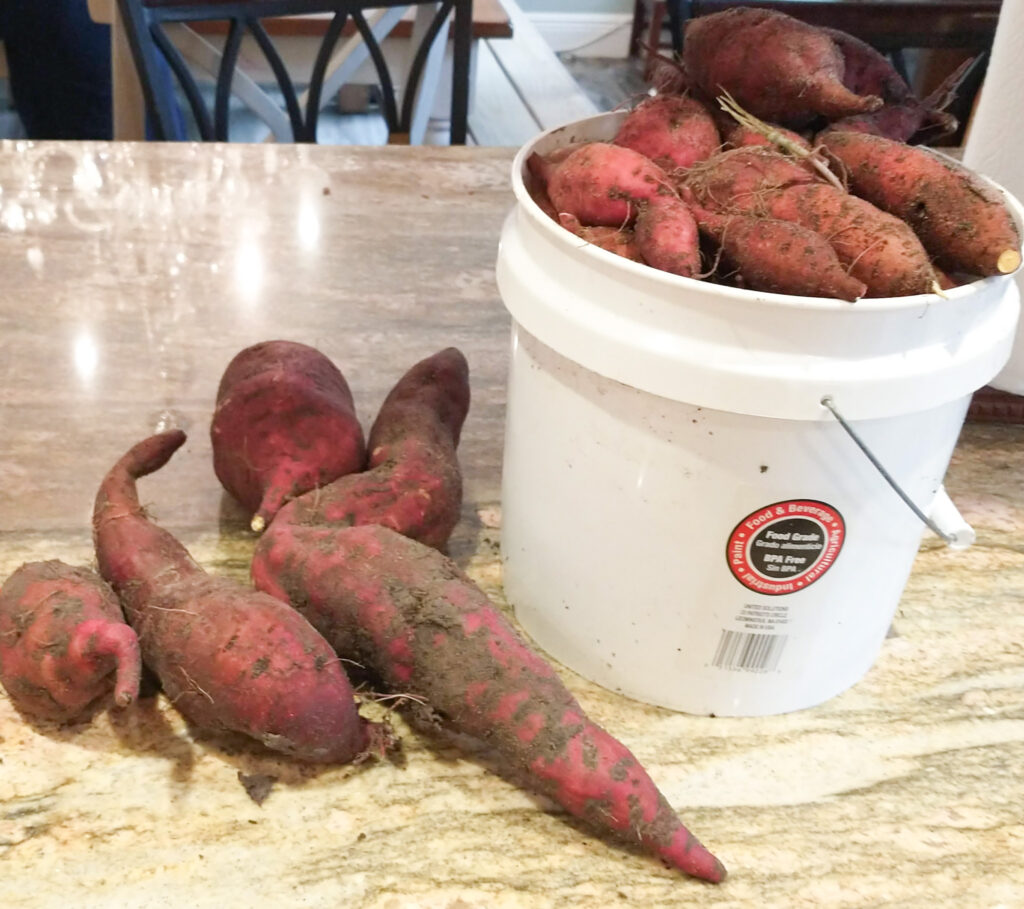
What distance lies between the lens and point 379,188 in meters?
1.31

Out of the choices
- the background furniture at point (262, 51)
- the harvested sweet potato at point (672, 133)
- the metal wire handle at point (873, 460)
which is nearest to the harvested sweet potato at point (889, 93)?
Result: the harvested sweet potato at point (672, 133)

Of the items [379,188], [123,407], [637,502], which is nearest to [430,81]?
[379,188]

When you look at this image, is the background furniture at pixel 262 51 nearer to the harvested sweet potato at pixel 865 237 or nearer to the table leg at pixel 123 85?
the table leg at pixel 123 85

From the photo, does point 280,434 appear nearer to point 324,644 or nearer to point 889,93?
point 324,644

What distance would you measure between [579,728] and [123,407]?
54 centimetres

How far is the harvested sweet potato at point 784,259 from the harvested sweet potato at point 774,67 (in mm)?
119

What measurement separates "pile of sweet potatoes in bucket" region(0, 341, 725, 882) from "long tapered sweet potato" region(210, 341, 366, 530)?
0.05ft

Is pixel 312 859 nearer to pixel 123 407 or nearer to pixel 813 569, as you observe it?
pixel 813 569

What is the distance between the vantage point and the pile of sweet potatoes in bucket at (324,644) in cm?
53

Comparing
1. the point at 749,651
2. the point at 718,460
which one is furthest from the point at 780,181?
the point at 749,651

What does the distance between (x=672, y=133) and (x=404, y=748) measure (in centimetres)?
40

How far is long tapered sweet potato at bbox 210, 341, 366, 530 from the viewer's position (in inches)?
26.9

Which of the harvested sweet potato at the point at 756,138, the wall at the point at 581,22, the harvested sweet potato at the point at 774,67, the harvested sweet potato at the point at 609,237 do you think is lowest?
the wall at the point at 581,22

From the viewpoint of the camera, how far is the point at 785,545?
56cm
